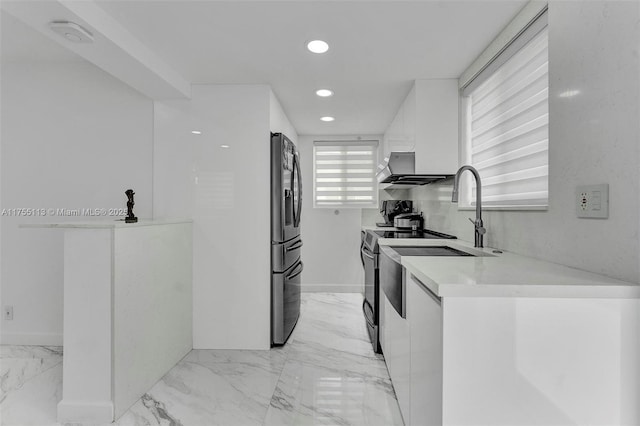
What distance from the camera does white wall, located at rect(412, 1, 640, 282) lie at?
44.0 inches

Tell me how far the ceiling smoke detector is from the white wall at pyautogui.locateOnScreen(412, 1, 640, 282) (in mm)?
2217

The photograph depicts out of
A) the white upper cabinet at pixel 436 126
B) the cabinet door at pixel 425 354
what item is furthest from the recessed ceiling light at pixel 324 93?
the cabinet door at pixel 425 354

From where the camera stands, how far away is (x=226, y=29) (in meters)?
2.00

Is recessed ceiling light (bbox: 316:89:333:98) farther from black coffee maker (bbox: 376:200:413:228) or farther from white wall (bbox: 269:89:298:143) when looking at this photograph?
black coffee maker (bbox: 376:200:413:228)

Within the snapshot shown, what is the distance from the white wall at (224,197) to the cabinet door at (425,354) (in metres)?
1.61

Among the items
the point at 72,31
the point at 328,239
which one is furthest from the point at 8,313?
the point at 328,239

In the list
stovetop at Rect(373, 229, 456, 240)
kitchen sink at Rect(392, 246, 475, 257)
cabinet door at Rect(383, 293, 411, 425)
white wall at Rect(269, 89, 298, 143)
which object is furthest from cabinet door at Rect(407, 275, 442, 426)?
white wall at Rect(269, 89, 298, 143)

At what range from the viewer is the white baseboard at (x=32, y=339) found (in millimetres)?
2902

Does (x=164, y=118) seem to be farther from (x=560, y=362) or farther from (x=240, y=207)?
(x=560, y=362)

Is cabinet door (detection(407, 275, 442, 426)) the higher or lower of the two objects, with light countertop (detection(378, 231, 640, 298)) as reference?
lower

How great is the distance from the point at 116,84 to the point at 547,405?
11.3ft

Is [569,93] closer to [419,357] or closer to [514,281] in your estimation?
[514,281]

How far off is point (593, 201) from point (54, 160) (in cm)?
362

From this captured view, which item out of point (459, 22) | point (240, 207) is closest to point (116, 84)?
point (240, 207)
